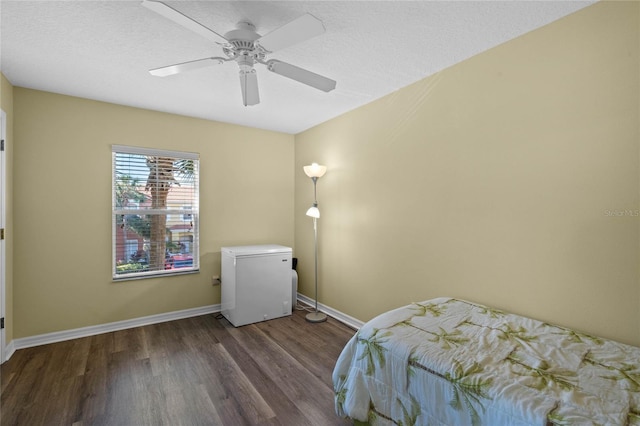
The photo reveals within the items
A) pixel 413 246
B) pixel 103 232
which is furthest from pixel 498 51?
pixel 103 232

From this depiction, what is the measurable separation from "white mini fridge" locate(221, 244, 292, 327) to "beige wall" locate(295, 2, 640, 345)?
949 mm

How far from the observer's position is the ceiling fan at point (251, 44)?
146 centimetres

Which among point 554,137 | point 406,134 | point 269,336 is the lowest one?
point 269,336

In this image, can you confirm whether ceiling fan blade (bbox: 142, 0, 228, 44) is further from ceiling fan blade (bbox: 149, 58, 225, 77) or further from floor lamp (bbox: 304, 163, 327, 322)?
floor lamp (bbox: 304, 163, 327, 322)

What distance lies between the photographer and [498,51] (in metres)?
2.11

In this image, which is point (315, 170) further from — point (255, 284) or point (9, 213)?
point (9, 213)

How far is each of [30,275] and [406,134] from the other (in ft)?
12.2

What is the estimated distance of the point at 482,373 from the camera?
1.33 meters

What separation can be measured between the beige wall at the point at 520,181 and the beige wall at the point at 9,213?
10.4 feet

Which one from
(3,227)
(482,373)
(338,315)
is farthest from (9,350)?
(482,373)

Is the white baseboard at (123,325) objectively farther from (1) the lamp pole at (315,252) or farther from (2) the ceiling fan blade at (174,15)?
(2) the ceiling fan blade at (174,15)

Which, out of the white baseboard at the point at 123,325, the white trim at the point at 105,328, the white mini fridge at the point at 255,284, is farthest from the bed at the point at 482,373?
the white trim at the point at 105,328

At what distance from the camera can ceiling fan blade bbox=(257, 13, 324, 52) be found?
1.44 meters

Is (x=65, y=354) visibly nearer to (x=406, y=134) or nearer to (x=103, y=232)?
(x=103, y=232)
